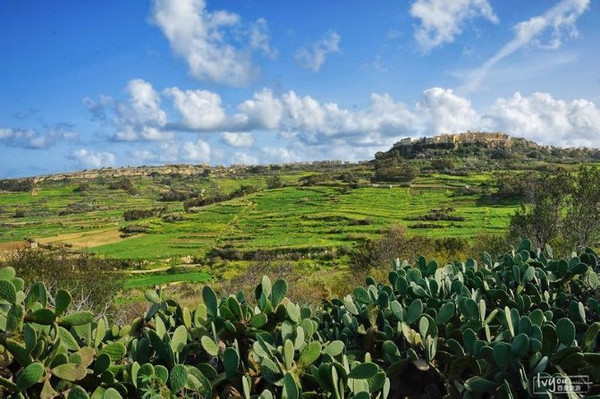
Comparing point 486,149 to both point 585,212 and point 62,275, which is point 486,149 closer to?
point 585,212

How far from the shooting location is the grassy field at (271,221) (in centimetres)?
4553

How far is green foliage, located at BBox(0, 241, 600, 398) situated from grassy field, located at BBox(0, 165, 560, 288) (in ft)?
122

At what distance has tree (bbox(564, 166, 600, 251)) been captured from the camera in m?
21.0

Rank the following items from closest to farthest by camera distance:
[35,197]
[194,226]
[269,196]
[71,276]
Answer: [71,276]
[194,226]
[269,196]
[35,197]

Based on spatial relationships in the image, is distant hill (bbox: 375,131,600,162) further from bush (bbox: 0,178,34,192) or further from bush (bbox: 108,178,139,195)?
bush (bbox: 0,178,34,192)

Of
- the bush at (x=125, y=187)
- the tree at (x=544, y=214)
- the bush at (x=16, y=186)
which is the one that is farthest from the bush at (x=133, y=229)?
the bush at (x=16, y=186)

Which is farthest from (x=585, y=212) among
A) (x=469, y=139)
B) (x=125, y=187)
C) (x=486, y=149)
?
(x=125, y=187)

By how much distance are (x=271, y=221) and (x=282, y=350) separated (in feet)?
179

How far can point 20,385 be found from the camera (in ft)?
6.37

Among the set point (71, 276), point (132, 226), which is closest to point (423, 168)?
point (132, 226)

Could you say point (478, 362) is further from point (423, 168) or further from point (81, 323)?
point (423, 168)

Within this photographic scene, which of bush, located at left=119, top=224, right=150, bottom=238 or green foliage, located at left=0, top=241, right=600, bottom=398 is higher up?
green foliage, located at left=0, top=241, right=600, bottom=398

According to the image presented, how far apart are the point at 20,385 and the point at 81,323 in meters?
0.48

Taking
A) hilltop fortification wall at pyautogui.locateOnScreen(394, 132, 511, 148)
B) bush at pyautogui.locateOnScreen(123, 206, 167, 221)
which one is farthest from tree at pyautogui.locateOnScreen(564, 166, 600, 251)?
hilltop fortification wall at pyautogui.locateOnScreen(394, 132, 511, 148)
